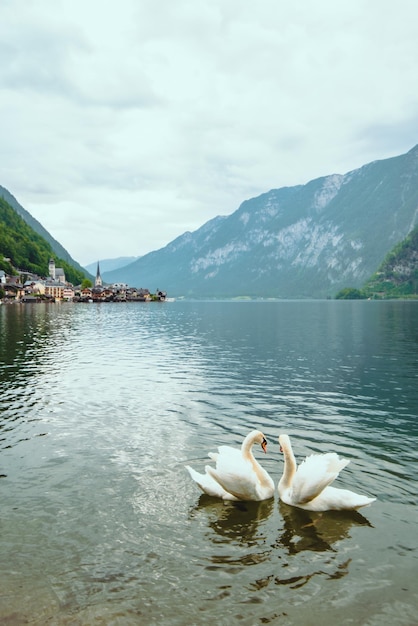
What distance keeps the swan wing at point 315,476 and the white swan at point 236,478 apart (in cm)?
117

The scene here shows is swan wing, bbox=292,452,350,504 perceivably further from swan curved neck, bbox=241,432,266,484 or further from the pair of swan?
swan curved neck, bbox=241,432,266,484

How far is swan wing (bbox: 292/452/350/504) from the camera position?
1380 centimetres

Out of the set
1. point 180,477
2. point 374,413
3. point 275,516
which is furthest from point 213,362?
point 275,516

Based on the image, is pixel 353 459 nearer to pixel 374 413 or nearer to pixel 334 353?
pixel 374 413

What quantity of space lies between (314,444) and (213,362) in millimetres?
26858

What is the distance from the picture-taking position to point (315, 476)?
13.9 m

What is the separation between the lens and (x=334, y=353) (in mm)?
54188

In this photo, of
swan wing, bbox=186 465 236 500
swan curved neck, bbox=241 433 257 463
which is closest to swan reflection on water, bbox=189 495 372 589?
swan wing, bbox=186 465 236 500

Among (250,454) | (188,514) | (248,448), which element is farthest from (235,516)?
(248,448)

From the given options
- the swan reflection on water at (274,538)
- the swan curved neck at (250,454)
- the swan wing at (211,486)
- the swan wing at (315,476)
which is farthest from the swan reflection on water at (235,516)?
the swan wing at (315,476)

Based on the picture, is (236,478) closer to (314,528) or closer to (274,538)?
(274,538)

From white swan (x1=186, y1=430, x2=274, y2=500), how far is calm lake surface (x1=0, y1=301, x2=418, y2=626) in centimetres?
37

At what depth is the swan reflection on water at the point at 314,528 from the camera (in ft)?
41.1

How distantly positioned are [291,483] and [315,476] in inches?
47.8
